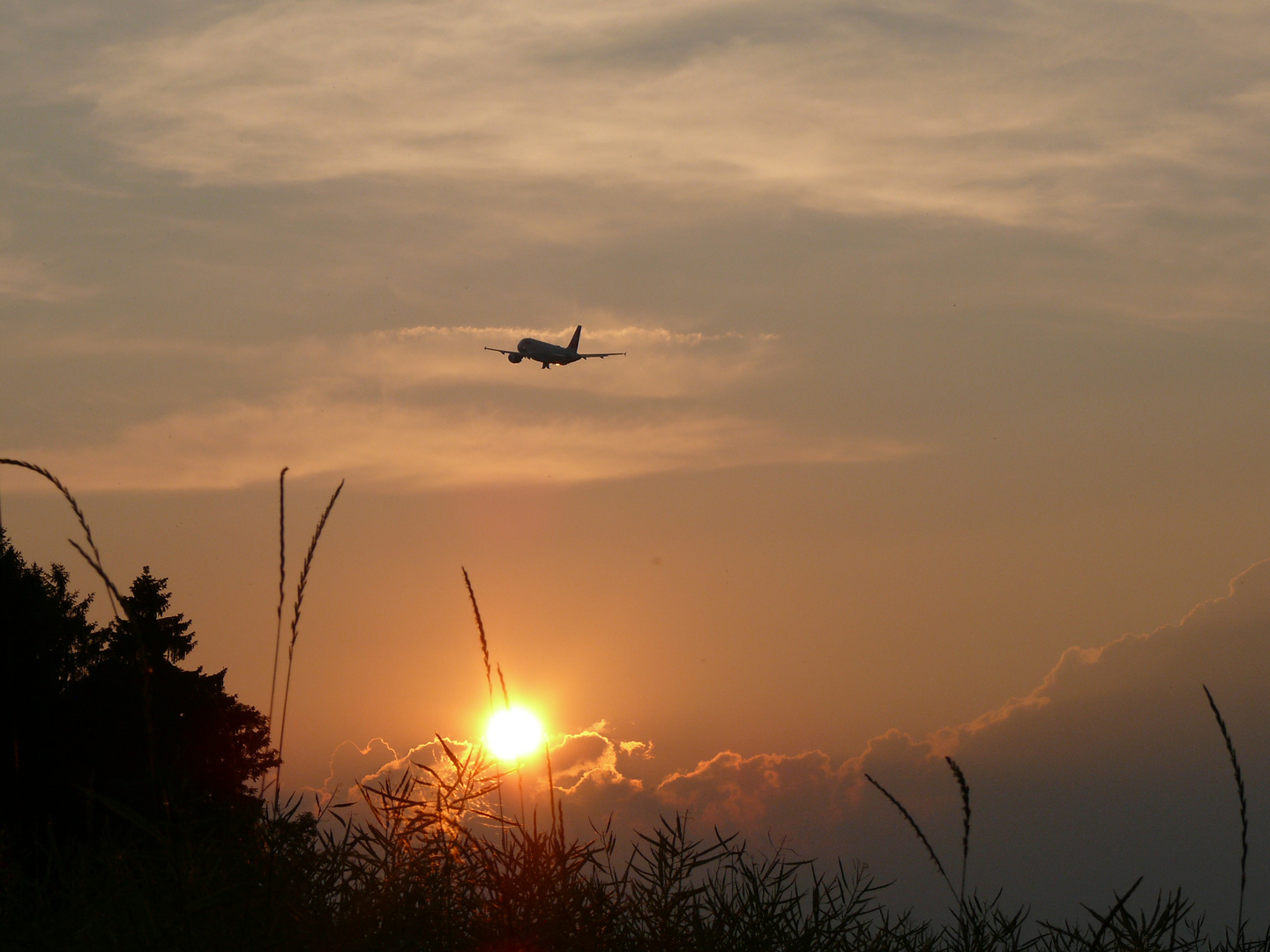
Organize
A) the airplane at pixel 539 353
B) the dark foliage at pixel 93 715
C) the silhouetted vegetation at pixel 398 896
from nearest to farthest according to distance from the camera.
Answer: the silhouetted vegetation at pixel 398 896, the dark foliage at pixel 93 715, the airplane at pixel 539 353

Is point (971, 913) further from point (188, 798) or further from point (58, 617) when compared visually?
point (58, 617)

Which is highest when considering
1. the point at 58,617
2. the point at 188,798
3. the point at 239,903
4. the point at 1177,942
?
the point at 58,617

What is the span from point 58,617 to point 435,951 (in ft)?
124

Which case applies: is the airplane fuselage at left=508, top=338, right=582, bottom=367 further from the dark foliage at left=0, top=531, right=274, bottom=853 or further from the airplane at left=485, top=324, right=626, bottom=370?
the dark foliage at left=0, top=531, right=274, bottom=853

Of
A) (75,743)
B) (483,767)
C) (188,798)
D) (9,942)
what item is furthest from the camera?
(75,743)

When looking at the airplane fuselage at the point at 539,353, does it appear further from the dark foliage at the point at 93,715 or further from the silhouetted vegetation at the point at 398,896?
the silhouetted vegetation at the point at 398,896

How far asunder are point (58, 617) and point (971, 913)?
38331 mm

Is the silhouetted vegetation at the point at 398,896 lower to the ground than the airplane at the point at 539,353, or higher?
lower

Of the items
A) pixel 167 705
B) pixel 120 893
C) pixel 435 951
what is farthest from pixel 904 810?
pixel 167 705

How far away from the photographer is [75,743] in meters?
36.1

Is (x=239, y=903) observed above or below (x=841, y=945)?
above

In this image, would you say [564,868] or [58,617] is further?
[58,617]

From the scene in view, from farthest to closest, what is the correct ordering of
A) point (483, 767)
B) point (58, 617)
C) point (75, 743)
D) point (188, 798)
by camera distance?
1. point (58, 617)
2. point (75, 743)
3. point (483, 767)
4. point (188, 798)

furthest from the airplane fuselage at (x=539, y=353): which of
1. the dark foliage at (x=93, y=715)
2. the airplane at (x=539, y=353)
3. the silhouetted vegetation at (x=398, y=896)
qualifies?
the silhouetted vegetation at (x=398, y=896)
